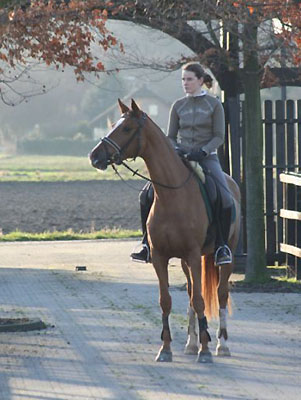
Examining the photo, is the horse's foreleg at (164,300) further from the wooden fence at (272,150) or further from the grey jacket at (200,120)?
the wooden fence at (272,150)

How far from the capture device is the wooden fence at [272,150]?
16781 millimetres

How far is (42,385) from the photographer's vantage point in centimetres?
862

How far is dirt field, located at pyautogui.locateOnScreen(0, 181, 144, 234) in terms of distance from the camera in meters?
29.7

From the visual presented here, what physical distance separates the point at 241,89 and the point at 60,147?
109 m

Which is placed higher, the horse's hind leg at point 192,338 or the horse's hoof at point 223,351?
the horse's hind leg at point 192,338

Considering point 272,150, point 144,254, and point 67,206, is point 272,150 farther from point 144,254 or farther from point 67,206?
point 67,206

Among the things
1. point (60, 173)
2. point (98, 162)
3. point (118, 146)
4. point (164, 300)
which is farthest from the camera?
point (60, 173)

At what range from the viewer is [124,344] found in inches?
415

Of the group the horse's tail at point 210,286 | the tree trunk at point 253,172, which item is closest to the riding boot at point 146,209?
the horse's tail at point 210,286

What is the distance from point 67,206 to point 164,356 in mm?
28080

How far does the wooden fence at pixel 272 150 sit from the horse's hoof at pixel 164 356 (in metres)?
7.48

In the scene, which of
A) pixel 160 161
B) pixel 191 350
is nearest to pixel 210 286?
pixel 191 350

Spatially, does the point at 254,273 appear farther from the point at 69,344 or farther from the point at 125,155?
the point at 125,155

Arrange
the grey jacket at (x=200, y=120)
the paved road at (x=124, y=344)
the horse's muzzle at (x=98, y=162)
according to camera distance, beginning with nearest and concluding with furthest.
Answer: the paved road at (x=124, y=344)
the horse's muzzle at (x=98, y=162)
the grey jacket at (x=200, y=120)
